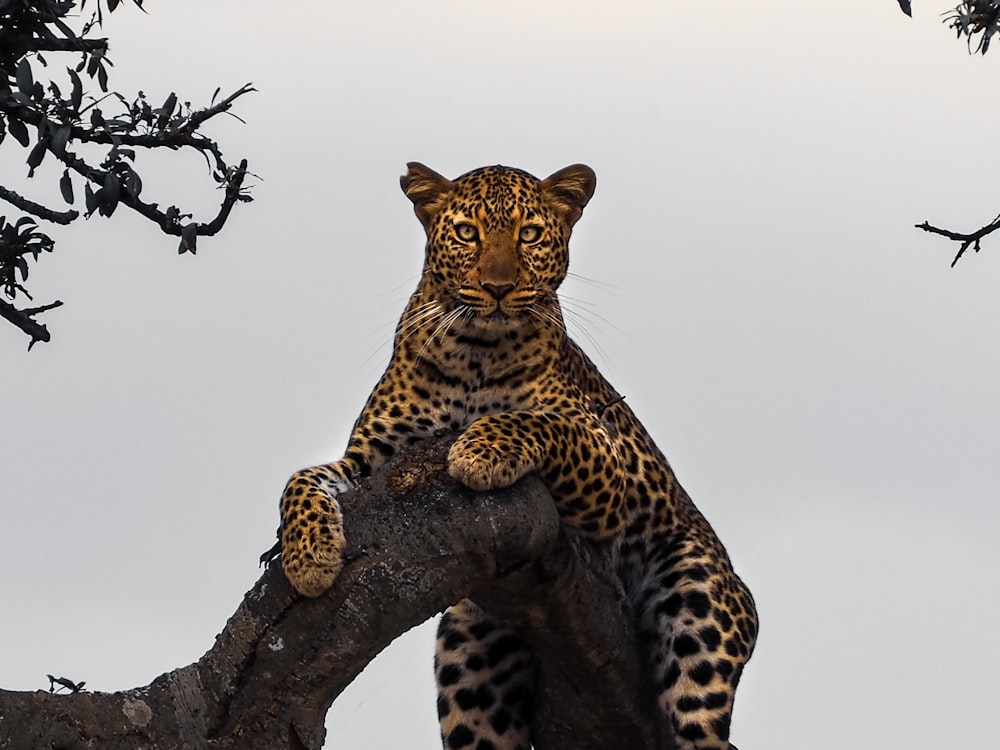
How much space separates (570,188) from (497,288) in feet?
3.35

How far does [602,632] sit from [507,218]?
2.11 m

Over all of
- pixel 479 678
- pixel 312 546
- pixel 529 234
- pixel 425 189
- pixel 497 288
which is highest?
pixel 425 189

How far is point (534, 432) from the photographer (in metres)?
8.69

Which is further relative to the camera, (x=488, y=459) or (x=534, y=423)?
(x=534, y=423)

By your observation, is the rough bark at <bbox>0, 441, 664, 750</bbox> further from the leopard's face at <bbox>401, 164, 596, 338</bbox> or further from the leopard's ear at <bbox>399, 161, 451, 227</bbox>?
the leopard's ear at <bbox>399, 161, 451, 227</bbox>

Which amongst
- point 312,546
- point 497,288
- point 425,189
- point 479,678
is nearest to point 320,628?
point 312,546

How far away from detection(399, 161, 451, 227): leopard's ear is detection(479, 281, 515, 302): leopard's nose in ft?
2.83

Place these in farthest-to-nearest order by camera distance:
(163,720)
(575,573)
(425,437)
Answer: (425,437) < (575,573) < (163,720)

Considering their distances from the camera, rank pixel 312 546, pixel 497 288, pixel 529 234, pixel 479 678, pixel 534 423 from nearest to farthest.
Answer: pixel 312 546 → pixel 534 423 → pixel 497 288 → pixel 529 234 → pixel 479 678

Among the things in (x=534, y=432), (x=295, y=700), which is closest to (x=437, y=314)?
(x=534, y=432)

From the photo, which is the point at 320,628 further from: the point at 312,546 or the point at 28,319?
the point at 28,319

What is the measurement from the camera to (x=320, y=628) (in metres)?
7.90

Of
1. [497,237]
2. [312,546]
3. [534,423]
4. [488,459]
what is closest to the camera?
[312,546]

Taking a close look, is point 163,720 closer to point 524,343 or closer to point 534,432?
point 534,432
